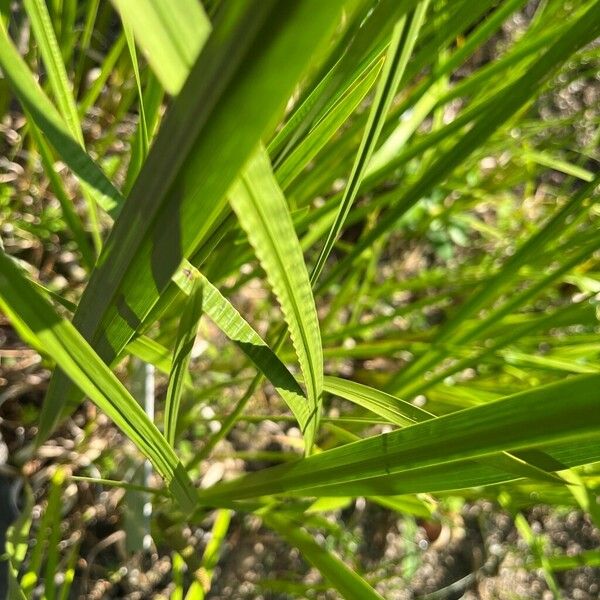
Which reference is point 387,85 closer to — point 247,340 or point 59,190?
point 247,340

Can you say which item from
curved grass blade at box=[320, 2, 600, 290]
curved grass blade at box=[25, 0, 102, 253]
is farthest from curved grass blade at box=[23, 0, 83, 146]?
curved grass blade at box=[320, 2, 600, 290]

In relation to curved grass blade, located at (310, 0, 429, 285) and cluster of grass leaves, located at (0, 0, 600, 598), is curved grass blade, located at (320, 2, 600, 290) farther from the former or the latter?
curved grass blade, located at (310, 0, 429, 285)

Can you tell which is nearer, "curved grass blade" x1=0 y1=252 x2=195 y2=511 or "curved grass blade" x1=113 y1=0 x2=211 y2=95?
"curved grass blade" x1=113 y1=0 x2=211 y2=95

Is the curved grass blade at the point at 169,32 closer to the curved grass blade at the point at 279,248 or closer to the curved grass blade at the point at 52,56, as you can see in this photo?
the curved grass blade at the point at 279,248

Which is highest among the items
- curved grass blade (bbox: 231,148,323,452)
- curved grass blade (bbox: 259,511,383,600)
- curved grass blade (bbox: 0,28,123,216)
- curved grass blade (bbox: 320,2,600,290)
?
curved grass blade (bbox: 320,2,600,290)

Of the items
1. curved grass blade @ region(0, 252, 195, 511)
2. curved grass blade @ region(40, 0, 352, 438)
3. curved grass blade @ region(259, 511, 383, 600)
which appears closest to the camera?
curved grass blade @ region(40, 0, 352, 438)

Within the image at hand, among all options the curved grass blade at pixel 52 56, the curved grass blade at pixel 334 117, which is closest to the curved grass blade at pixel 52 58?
the curved grass blade at pixel 52 56
